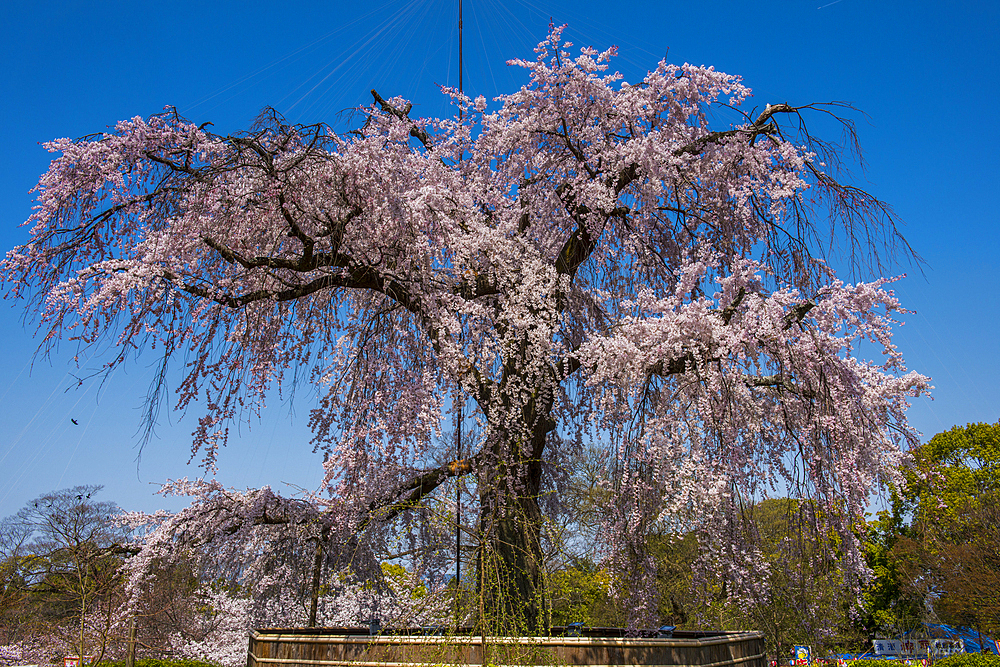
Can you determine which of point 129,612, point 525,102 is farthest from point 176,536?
point 525,102

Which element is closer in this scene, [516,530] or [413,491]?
[516,530]

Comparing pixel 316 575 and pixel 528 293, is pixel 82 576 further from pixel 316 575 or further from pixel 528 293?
pixel 528 293

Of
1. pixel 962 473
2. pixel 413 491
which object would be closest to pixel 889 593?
pixel 962 473

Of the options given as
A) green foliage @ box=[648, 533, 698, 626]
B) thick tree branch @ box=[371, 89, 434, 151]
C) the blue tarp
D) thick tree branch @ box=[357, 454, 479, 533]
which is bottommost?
the blue tarp

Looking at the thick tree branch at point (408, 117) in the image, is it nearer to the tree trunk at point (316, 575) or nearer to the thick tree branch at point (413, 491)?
the thick tree branch at point (413, 491)

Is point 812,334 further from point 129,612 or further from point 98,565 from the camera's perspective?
point 98,565

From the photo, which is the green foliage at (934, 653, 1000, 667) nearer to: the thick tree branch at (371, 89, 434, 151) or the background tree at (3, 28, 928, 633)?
the background tree at (3, 28, 928, 633)

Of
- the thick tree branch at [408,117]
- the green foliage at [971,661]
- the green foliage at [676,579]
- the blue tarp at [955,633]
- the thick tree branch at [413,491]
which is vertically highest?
the thick tree branch at [408,117]

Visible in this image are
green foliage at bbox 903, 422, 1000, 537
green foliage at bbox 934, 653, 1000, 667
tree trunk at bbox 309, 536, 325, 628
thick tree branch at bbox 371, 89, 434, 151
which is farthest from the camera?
green foliage at bbox 903, 422, 1000, 537

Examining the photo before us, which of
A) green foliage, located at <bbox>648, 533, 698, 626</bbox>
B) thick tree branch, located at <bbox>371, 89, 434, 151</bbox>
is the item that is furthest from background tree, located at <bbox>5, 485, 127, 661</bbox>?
green foliage, located at <bbox>648, 533, 698, 626</bbox>

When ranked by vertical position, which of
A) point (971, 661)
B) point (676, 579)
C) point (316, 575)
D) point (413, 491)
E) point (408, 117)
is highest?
point (408, 117)

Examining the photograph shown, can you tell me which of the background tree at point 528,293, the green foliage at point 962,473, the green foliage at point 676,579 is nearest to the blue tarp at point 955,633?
the green foliage at point 962,473

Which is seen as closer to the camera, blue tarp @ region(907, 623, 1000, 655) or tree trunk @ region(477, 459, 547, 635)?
tree trunk @ region(477, 459, 547, 635)

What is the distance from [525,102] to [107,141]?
5.70 metres
